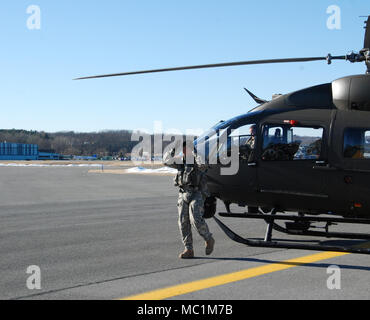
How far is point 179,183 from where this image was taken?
831cm

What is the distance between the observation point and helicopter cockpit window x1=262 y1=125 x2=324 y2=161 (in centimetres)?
890

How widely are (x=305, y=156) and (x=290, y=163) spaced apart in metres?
0.29

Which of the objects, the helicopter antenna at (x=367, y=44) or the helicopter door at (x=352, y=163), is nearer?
the helicopter antenna at (x=367, y=44)

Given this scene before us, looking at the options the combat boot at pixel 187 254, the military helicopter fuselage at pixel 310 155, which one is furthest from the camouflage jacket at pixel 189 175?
the military helicopter fuselage at pixel 310 155

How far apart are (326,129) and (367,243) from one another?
257cm

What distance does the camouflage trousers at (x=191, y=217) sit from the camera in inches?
320

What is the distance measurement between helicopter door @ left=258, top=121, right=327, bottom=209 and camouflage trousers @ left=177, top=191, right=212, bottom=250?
1.52 meters

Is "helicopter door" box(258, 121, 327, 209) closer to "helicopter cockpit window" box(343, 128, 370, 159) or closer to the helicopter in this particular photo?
the helicopter

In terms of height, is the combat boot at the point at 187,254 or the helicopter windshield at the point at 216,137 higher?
the helicopter windshield at the point at 216,137

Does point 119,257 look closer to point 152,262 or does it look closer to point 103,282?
point 152,262

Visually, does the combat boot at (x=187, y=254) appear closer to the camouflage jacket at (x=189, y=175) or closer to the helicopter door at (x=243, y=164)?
the camouflage jacket at (x=189, y=175)

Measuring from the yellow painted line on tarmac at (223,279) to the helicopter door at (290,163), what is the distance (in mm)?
1142

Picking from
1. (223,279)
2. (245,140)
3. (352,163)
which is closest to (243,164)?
(245,140)

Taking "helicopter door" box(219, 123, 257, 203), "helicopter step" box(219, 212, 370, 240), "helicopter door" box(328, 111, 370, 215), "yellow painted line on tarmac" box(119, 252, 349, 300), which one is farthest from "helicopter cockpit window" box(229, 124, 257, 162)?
"yellow painted line on tarmac" box(119, 252, 349, 300)
